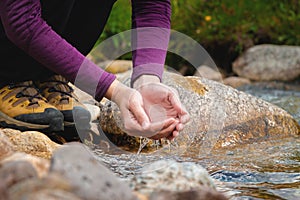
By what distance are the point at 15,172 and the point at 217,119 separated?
2.20 meters

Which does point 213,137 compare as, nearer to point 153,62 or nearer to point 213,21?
point 153,62

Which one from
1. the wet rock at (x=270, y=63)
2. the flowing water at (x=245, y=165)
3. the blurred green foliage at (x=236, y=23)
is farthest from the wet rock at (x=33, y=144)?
the blurred green foliage at (x=236, y=23)

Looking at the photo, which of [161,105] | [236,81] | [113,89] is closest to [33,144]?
[113,89]

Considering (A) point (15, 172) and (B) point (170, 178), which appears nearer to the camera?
(A) point (15, 172)

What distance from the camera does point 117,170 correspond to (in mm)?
2535

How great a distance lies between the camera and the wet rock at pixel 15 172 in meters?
1.38

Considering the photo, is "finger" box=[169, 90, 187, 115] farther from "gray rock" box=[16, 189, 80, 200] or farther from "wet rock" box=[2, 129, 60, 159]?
"gray rock" box=[16, 189, 80, 200]

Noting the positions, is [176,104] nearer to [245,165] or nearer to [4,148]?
[245,165]

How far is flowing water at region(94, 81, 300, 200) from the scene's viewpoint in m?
2.20

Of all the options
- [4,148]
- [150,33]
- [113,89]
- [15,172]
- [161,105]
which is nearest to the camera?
[15,172]

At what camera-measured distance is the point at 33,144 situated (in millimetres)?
2525

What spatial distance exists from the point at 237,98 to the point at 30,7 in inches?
71.3

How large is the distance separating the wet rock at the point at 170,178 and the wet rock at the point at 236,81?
16.5 feet

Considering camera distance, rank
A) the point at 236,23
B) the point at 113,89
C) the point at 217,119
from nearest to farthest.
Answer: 1. the point at 113,89
2. the point at 217,119
3. the point at 236,23
